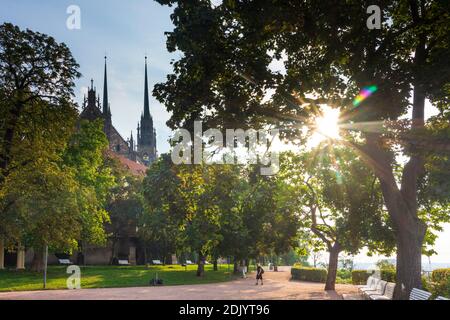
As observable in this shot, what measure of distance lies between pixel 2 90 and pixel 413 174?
18.5 meters

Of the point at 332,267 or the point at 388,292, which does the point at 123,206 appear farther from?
the point at 388,292

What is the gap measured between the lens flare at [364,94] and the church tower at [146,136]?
106 meters

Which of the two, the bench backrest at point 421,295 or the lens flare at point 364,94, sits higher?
the lens flare at point 364,94

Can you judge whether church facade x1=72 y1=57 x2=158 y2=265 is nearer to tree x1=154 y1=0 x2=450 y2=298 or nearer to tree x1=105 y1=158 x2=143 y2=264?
tree x1=105 y1=158 x2=143 y2=264

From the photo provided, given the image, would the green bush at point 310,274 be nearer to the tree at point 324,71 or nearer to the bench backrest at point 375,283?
the bench backrest at point 375,283

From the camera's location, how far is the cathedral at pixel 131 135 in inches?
3386

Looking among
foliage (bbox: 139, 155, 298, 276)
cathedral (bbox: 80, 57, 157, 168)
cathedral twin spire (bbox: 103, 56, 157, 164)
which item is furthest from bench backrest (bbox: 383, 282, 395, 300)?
cathedral twin spire (bbox: 103, 56, 157, 164)

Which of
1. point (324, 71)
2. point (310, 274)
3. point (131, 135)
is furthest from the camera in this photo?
point (131, 135)

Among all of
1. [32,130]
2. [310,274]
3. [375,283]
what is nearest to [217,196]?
[375,283]

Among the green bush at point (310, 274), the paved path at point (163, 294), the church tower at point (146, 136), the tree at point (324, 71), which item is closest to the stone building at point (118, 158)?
the church tower at point (146, 136)

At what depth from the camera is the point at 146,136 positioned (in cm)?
11800

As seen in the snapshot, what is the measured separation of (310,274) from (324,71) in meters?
30.9

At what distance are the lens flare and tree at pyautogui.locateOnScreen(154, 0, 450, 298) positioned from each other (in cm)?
16
